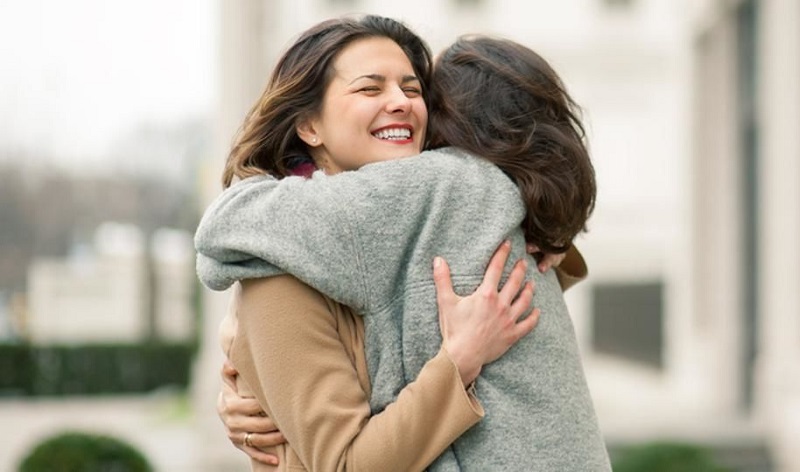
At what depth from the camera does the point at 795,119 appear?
805cm

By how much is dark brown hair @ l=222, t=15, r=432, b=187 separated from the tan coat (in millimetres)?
250

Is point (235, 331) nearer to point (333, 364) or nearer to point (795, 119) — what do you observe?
→ point (333, 364)

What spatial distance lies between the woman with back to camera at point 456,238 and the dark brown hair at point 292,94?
0.12 ft

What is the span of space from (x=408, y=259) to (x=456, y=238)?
0.08 m

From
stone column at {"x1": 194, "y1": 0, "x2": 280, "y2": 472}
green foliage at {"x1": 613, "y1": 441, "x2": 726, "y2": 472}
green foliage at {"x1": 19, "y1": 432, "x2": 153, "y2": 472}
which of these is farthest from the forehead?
stone column at {"x1": 194, "y1": 0, "x2": 280, "y2": 472}

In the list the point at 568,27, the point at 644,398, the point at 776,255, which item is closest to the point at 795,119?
the point at 776,255

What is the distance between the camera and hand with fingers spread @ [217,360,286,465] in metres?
1.92

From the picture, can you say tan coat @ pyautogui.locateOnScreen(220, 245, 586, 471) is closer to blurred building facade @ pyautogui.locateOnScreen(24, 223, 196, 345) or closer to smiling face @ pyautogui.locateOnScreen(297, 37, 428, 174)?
smiling face @ pyautogui.locateOnScreen(297, 37, 428, 174)

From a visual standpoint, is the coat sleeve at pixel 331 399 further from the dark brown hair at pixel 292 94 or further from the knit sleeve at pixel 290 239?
the dark brown hair at pixel 292 94

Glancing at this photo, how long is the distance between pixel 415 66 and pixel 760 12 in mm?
7774

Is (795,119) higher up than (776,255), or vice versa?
(795,119)

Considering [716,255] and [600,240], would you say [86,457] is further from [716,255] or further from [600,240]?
[600,240]

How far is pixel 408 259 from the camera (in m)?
1.83

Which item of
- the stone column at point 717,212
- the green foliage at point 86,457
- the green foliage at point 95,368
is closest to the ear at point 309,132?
the green foliage at point 86,457
